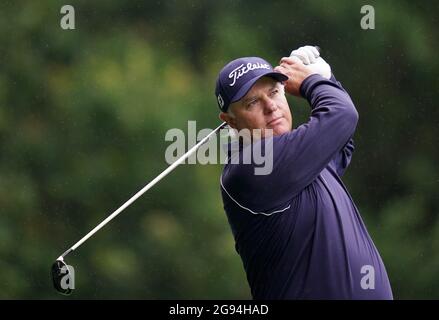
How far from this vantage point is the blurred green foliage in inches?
242

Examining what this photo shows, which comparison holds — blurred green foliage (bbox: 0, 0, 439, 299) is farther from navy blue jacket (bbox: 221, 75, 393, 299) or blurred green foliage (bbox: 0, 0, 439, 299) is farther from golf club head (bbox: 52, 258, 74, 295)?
navy blue jacket (bbox: 221, 75, 393, 299)

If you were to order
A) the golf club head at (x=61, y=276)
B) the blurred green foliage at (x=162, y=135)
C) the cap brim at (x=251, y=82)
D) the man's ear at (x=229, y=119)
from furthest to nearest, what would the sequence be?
the blurred green foliage at (x=162, y=135) < the golf club head at (x=61, y=276) < the man's ear at (x=229, y=119) < the cap brim at (x=251, y=82)

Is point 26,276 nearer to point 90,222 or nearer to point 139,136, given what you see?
point 90,222

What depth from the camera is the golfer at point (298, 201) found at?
7.84ft

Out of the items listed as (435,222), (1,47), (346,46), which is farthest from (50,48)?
(435,222)

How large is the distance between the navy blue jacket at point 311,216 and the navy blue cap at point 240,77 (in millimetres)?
114

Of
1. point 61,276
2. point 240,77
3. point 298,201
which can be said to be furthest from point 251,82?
point 61,276

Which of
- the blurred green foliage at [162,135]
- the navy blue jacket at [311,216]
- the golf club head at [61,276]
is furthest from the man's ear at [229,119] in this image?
the blurred green foliage at [162,135]

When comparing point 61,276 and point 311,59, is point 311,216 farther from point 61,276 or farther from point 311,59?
point 61,276

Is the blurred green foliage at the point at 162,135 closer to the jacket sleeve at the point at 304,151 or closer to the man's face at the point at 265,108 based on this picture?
the man's face at the point at 265,108

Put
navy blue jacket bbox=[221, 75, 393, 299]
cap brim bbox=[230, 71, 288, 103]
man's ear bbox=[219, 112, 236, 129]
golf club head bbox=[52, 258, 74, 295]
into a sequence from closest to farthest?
navy blue jacket bbox=[221, 75, 393, 299] → cap brim bbox=[230, 71, 288, 103] → man's ear bbox=[219, 112, 236, 129] → golf club head bbox=[52, 258, 74, 295]

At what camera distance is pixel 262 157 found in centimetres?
243

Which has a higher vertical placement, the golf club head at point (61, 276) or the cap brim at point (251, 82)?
the cap brim at point (251, 82)

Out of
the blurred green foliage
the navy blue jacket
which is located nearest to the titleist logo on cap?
the navy blue jacket
